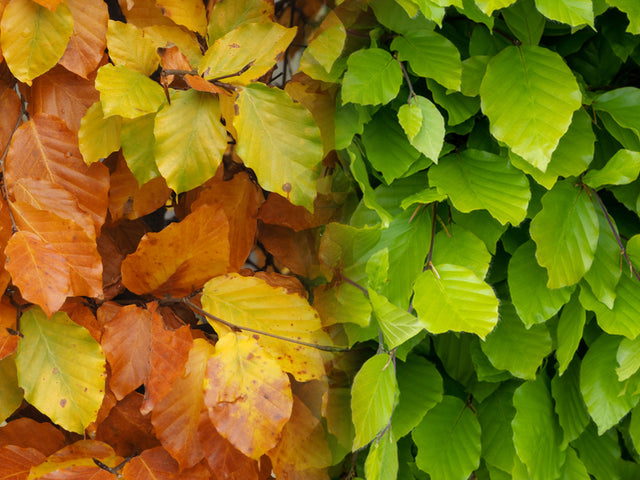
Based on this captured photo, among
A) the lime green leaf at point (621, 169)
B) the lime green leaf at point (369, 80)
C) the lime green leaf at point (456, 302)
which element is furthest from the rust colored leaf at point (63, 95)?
the lime green leaf at point (621, 169)

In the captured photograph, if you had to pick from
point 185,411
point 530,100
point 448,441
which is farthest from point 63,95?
point 448,441

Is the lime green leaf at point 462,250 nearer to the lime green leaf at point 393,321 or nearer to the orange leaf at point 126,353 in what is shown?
the lime green leaf at point 393,321

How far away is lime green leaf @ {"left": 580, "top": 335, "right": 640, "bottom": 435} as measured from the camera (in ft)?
1.81

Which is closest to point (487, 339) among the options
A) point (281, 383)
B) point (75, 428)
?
point (281, 383)

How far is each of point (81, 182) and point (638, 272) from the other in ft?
1.57

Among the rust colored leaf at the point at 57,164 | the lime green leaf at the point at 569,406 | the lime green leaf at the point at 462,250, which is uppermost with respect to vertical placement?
the rust colored leaf at the point at 57,164

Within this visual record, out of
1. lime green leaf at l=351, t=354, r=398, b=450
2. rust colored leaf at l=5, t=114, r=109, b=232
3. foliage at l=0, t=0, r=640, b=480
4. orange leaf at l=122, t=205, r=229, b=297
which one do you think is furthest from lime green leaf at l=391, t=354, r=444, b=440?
rust colored leaf at l=5, t=114, r=109, b=232

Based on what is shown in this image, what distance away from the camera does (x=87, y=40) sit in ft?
1.51

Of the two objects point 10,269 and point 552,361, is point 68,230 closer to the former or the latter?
point 10,269

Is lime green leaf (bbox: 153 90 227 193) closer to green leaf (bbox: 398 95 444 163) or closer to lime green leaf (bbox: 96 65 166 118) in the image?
lime green leaf (bbox: 96 65 166 118)

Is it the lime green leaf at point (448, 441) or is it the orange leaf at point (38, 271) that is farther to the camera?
the lime green leaf at point (448, 441)

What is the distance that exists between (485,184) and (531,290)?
0.11 metres

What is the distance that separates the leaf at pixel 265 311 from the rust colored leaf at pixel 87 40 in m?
0.20

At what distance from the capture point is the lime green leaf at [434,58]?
1.57 feet
